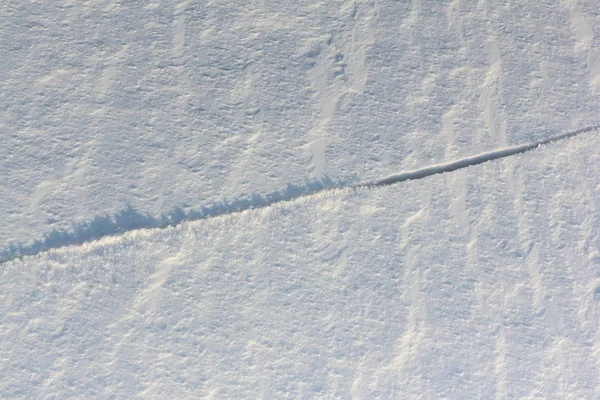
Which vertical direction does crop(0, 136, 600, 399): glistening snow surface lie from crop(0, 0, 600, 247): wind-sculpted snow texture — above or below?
below

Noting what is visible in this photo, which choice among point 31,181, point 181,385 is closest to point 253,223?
point 181,385

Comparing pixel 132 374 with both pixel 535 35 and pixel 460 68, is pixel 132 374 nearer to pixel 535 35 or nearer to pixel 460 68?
pixel 460 68

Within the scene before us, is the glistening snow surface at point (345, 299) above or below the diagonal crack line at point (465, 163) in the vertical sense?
below

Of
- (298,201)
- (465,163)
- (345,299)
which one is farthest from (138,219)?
(465,163)

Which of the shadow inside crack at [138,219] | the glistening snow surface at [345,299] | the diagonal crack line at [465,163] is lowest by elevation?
the glistening snow surface at [345,299]

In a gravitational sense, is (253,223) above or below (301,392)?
above
